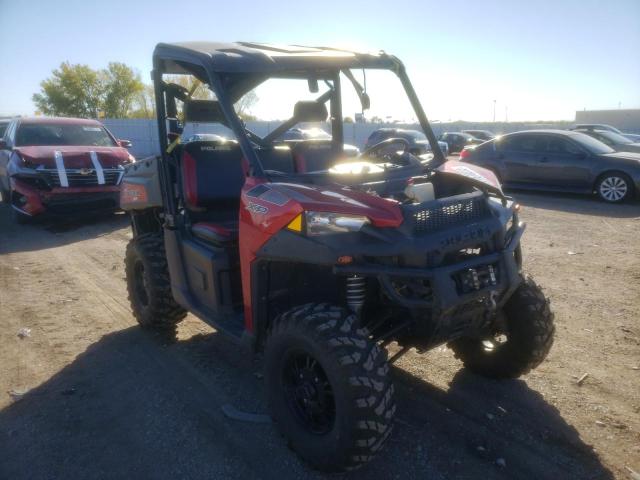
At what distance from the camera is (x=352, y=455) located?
2547 millimetres

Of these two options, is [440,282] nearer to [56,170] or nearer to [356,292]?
[356,292]

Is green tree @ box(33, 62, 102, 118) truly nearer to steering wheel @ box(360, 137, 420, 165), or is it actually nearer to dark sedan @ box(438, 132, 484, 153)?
dark sedan @ box(438, 132, 484, 153)

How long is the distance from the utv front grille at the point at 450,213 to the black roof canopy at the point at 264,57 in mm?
1234

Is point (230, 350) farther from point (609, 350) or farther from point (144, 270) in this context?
point (609, 350)

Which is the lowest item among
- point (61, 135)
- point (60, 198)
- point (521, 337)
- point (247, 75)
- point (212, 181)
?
point (521, 337)

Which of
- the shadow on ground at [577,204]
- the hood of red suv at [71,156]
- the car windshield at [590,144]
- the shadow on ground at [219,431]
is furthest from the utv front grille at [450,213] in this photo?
the car windshield at [590,144]

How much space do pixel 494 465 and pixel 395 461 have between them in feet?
1.78

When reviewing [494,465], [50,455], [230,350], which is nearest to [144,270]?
[230,350]

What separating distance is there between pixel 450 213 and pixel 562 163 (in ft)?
32.1

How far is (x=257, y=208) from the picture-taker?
2.97m

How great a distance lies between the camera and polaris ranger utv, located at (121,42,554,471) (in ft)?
8.50

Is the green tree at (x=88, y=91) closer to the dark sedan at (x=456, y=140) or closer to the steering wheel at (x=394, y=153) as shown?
the dark sedan at (x=456, y=140)

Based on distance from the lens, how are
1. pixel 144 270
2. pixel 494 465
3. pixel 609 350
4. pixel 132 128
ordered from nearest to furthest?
pixel 494 465 < pixel 609 350 < pixel 144 270 < pixel 132 128

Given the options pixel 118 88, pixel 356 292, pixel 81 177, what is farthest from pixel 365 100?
pixel 118 88
